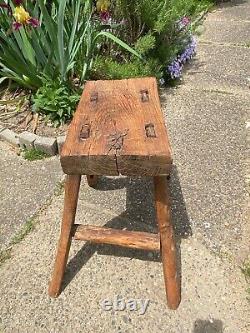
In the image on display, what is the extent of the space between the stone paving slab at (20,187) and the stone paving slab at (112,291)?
0.18m

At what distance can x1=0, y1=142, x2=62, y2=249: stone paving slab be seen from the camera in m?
2.41

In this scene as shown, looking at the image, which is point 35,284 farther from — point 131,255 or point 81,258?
point 131,255

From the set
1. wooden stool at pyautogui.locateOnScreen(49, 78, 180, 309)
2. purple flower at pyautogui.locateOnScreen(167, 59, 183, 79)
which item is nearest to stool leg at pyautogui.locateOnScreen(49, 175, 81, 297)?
wooden stool at pyautogui.locateOnScreen(49, 78, 180, 309)

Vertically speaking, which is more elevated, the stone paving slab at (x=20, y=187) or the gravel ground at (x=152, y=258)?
the stone paving slab at (x=20, y=187)

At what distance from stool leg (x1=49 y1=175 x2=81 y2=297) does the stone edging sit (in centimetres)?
114

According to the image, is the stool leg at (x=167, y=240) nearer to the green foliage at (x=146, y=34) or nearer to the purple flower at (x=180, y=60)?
the green foliage at (x=146, y=34)

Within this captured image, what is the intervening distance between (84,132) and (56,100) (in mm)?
1407

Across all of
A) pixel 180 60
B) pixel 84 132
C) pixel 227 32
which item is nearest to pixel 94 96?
pixel 84 132

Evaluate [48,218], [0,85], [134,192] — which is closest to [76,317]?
[48,218]

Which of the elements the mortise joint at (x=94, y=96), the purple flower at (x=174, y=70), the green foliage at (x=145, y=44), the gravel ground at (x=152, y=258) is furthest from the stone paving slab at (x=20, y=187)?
the purple flower at (x=174, y=70)

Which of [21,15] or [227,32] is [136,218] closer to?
[21,15]

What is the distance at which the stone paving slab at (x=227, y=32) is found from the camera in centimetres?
485

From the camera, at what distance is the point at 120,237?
1.91m

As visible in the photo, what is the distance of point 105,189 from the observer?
2.62 m
